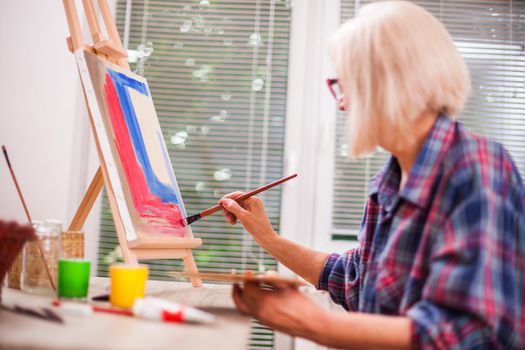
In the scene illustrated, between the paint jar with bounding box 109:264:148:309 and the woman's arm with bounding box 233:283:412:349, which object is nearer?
the woman's arm with bounding box 233:283:412:349

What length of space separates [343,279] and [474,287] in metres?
0.63

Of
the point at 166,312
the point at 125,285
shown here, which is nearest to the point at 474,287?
the point at 166,312

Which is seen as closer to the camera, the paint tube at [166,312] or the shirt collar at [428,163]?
the paint tube at [166,312]

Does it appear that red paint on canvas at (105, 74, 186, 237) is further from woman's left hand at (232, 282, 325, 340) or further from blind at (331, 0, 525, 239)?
blind at (331, 0, 525, 239)

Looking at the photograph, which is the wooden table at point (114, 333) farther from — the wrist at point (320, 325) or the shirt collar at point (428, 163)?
the shirt collar at point (428, 163)

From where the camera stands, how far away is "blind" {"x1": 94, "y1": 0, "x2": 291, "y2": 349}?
97.7 inches

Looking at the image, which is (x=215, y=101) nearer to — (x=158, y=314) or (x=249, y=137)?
(x=249, y=137)

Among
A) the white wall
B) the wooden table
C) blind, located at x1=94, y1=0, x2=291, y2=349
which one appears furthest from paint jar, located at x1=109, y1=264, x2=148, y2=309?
blind, located at x1=94, y1=0, x2=291, y2=349

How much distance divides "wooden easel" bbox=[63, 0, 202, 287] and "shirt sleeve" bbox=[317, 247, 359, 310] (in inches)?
13.8

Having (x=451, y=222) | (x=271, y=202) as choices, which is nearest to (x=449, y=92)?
(x=451, y=222)

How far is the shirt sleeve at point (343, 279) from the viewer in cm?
145

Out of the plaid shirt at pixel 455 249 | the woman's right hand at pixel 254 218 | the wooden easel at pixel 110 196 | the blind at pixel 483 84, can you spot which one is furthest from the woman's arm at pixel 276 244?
the blind at pixel 483 84

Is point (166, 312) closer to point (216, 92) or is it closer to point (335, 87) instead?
point (335, 87)

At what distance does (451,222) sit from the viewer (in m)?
0.99
